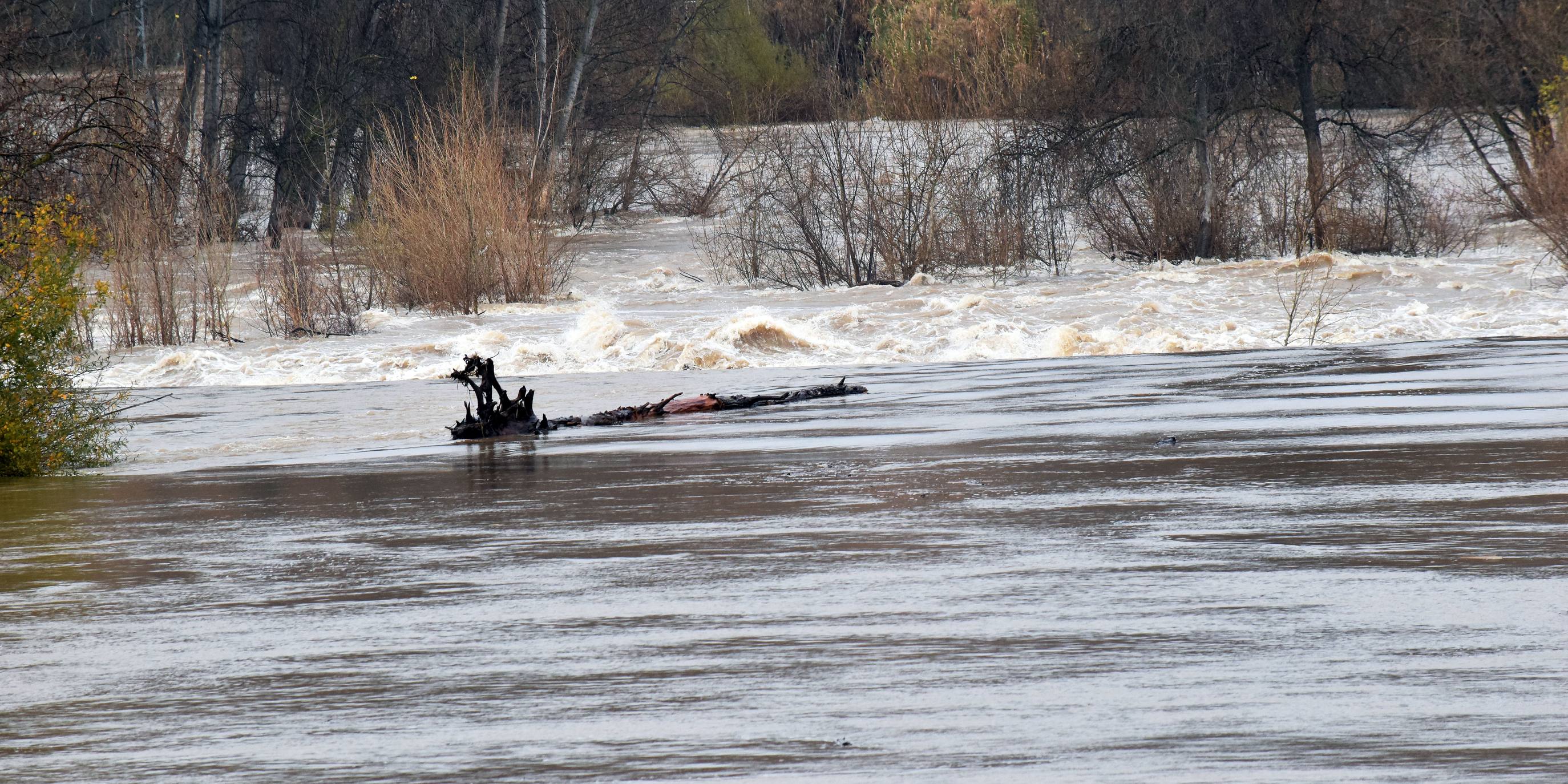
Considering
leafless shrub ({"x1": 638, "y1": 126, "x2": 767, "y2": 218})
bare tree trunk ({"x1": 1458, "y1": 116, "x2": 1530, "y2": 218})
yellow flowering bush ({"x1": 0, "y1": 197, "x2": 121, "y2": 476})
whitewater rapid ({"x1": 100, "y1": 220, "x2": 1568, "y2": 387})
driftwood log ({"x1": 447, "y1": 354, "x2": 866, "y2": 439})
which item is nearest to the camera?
yellow flowering bush ({"x1": 0, "y1": 197, "x2": 121, "y2": 476})

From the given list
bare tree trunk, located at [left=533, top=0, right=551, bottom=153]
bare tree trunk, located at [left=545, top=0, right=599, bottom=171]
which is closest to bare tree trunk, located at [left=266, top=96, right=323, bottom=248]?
bare tree trunk, located at [left=533, top=0, right=551, bottom=153]

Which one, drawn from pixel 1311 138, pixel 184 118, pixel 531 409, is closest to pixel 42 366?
pixel 531 409

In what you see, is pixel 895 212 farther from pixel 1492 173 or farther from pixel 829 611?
pixel 829 611

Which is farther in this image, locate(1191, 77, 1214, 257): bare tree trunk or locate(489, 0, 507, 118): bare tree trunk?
locate(489, 0, 507, 118): bare tree trunk

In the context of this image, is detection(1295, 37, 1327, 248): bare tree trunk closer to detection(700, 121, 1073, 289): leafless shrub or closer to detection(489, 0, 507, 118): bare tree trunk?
detection(700, 121, 1073, 289): leafless shrub

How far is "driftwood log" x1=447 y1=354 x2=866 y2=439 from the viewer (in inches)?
518

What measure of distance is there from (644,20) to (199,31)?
9.80 metres

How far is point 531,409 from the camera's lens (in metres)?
14.2

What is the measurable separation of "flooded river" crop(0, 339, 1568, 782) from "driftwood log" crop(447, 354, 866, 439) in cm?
157

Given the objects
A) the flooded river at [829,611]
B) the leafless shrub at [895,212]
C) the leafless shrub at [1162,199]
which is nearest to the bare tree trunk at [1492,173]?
the leafless shrub at [1162,199]

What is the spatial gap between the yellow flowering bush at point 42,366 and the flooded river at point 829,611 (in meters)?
0.56

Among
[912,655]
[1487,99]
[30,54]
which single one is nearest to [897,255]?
[1487,99]

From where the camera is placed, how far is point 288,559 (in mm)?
7332

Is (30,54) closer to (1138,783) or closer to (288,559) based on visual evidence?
(288,559)
